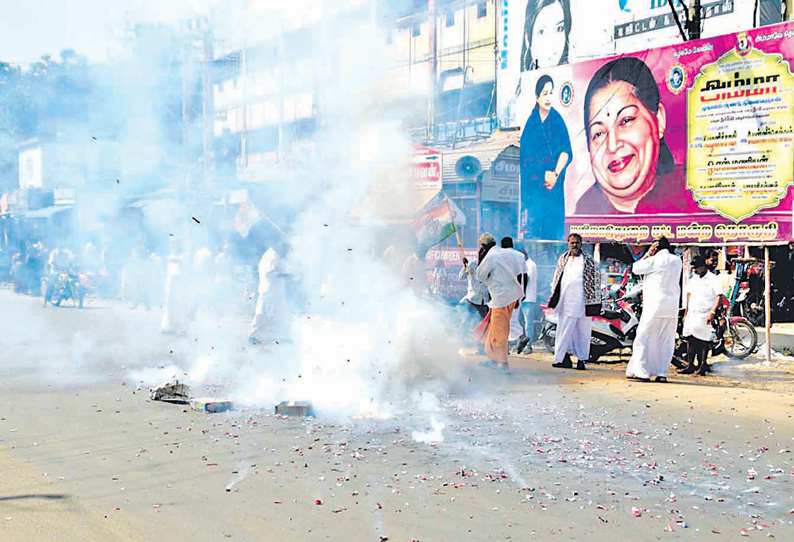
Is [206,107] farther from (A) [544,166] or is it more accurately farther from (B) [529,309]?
(B) [529,309]

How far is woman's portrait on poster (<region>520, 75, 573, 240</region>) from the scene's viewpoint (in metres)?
12.5

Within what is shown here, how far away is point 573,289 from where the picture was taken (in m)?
10.5

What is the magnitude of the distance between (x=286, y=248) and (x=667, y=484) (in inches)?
325

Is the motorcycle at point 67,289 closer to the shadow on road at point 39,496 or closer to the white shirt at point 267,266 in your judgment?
the white shirt at point 267,266

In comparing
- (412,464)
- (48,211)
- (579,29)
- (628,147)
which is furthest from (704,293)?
(48,211)

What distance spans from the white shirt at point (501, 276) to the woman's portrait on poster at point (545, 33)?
10.5 meters

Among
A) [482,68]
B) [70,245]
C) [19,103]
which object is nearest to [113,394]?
[19,103]

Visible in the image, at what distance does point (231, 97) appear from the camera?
1322 cm

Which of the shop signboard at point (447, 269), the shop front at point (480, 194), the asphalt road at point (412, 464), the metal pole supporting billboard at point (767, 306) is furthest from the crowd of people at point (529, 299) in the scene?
the shop front at point (480, 194)

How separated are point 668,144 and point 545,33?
30.7 ft

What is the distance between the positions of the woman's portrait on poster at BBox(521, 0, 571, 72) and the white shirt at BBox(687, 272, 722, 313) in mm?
10407

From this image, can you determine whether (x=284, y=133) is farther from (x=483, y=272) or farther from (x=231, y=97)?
(x=483, y=272)

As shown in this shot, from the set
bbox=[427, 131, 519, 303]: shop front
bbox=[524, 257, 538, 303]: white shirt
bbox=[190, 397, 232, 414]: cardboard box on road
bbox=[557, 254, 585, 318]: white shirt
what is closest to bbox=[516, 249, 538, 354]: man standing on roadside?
bbox=[524, 257, 538, 303]: white shirt

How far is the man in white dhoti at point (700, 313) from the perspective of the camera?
389 inches
